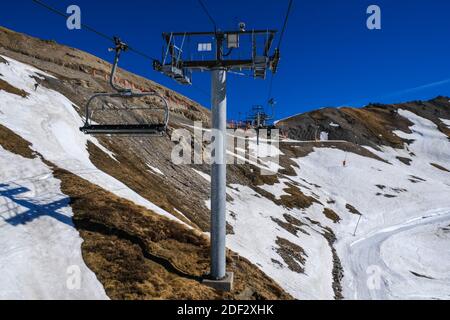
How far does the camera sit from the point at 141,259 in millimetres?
13727

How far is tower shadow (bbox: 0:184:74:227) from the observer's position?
1448 cm

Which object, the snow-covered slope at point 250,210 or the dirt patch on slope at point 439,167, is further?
the dirt patch on slope at point 439,167

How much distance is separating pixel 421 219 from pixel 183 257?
52.2 meters

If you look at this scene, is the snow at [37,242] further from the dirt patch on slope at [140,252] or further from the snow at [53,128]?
the snow at [53,128]

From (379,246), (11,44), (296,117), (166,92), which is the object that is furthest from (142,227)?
(296,117)

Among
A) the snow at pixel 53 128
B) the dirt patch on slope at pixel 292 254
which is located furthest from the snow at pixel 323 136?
the snow at pixel 53 128

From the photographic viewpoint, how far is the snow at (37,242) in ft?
36.7

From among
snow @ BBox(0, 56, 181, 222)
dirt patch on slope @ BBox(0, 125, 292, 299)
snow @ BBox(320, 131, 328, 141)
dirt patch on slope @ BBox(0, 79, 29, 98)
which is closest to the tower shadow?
dirt patch on slope @ BBox(0, 125, 292, 299)

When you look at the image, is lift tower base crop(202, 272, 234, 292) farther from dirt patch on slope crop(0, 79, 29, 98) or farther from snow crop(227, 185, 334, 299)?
dirt patch on slope crop(0, 79, 29, 98)

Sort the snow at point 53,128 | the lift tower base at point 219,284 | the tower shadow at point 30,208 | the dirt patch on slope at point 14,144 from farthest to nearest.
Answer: the snow at point 53,128 → the dirt patch on slope at point 14,144 → the tower shadow at point 30,208 → the lift tower base at point 219,284

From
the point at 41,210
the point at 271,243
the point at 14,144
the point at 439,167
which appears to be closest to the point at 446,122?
the point at 439,167

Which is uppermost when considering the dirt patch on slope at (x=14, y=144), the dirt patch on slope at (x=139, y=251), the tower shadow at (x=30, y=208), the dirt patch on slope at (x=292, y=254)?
the dirt patch on slope at (x=14, y=144)

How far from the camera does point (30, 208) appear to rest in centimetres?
1535

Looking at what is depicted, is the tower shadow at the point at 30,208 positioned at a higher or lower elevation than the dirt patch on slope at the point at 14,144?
lower
